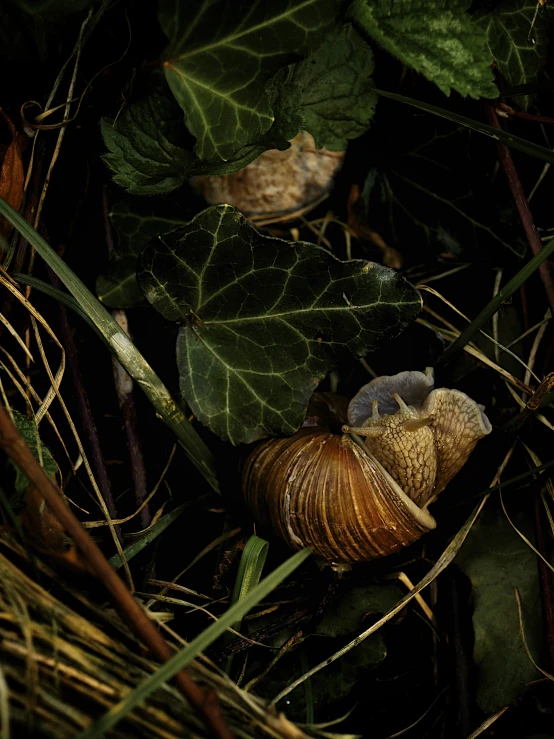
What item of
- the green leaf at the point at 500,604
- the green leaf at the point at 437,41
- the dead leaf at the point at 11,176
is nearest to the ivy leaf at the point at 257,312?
the dead leaf at the point at 11,176

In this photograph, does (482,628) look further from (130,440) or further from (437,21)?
(437,21)

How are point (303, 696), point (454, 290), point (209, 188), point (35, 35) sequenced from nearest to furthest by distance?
1. point (35, 35)
2. point (303, 696)
3. point (209, 188)
4. point (454, 290)

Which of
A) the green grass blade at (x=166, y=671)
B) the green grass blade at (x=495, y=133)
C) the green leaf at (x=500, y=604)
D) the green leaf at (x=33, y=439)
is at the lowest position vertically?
A: the green leaf at (x=500, y=604)

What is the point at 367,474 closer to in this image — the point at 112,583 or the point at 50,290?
the point at 112,583

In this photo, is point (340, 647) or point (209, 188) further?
point (209, 188)

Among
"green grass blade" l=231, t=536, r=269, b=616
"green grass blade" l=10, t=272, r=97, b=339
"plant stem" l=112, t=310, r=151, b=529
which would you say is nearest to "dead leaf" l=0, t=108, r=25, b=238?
"green grass blade" l=10, t=272, r=97, b=339

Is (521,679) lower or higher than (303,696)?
lower

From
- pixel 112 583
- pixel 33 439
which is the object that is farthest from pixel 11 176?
pixel 112 583

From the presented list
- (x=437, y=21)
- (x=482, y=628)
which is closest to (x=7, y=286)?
(x=437, y=21)

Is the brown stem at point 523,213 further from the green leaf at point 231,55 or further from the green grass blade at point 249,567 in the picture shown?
the green grass blade at point 249,567
